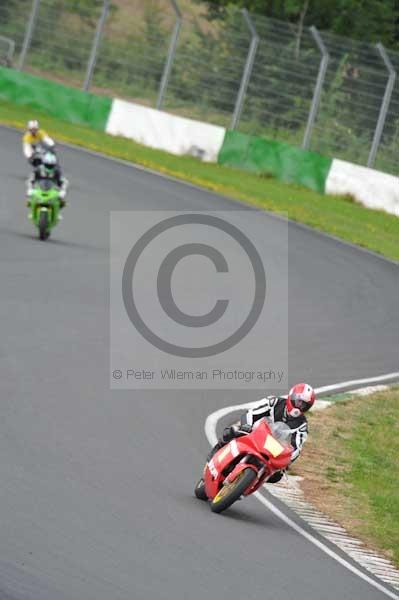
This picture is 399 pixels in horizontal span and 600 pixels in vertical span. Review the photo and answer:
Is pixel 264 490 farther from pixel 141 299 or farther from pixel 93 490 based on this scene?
pixel 141 299

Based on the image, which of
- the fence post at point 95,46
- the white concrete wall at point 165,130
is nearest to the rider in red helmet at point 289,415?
the white concrete wall at point 165,130

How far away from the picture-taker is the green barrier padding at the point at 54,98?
120 feet

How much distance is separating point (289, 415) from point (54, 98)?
28.4 meters

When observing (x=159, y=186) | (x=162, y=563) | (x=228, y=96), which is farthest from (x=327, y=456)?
(x=228, y=96)

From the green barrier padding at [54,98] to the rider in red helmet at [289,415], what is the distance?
27.1m

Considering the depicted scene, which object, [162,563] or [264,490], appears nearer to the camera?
[162,563]

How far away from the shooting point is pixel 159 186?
93.0 ft

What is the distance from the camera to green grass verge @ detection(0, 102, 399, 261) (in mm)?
27703

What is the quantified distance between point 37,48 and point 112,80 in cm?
257

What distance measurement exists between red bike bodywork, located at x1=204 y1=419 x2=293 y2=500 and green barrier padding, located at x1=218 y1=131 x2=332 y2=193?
23508mm

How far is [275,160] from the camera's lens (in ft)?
112

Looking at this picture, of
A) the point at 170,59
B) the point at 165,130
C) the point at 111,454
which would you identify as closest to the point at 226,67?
the point at 170,59

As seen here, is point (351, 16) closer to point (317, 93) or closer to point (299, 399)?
point (317, 93)

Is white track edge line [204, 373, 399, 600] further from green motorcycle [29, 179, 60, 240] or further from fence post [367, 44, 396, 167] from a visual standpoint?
fence post [367, 44, 396, 167]
